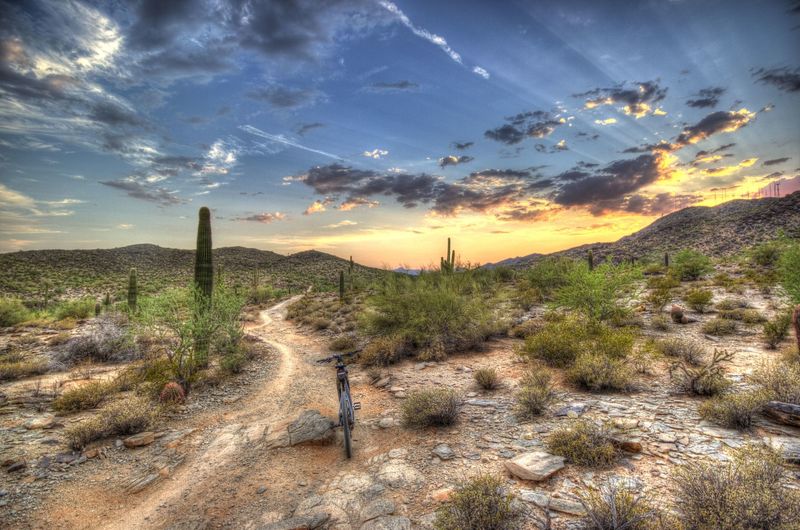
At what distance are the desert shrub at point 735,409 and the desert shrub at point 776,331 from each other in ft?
19.1

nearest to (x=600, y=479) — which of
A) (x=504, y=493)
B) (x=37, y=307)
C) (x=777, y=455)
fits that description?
A: (x=504, y=493)

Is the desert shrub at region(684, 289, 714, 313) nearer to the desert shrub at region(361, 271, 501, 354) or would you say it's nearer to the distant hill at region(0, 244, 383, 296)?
the desert shrub at region(361, 271, 501, 354)

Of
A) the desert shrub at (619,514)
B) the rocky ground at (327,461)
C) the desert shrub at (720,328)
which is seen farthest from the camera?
the desert shrub at (720,328)

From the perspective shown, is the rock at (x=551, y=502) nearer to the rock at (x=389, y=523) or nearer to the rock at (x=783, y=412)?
the rock at (x=389, y=523)

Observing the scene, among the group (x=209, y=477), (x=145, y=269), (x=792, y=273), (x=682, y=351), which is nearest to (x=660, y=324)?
(x=792, y=273)

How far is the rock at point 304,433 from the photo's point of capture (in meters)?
6.01

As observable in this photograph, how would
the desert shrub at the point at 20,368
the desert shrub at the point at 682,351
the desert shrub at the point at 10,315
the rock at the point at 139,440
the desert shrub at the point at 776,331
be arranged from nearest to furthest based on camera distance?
the rock at the point at 139,440 → the desert shrub at the point at 682,351 → the desert shrub at the point at 776,331 → the desert shrub at the point at 20,368 → the desert shrub at the point at 10,315

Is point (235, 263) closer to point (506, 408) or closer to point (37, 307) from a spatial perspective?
point (37, 307)

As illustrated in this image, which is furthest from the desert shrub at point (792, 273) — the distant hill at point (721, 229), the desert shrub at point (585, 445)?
Result: the distant hill at point (721, 229)

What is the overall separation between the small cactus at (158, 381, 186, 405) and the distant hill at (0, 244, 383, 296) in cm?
1940

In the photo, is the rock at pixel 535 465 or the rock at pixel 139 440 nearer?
the rock at pixel 535 465

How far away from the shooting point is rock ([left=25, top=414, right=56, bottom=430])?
262 inches

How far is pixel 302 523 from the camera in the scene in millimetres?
3885

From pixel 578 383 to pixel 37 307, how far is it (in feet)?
124
